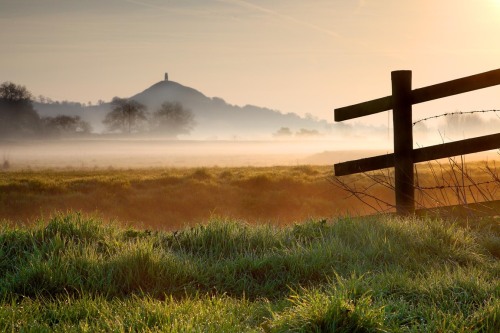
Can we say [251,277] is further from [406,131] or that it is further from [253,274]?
[406,131]

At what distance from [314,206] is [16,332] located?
52.3ft

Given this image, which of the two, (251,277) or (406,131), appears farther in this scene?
(406,131)

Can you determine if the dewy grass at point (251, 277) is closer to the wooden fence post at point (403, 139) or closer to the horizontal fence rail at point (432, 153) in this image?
the wooden fence post at point (403, 139)

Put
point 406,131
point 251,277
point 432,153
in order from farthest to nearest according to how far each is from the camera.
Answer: point 406,131 < point 432,153 < point 251,277

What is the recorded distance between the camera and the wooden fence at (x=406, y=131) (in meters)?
7.78

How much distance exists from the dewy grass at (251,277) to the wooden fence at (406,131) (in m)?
0.71

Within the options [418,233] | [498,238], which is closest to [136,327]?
[418,233]

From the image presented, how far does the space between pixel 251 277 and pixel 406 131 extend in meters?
3.57

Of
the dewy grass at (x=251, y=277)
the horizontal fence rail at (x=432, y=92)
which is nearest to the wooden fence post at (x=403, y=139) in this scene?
Answer: the horizontal fence rail at (x=432, y=92)

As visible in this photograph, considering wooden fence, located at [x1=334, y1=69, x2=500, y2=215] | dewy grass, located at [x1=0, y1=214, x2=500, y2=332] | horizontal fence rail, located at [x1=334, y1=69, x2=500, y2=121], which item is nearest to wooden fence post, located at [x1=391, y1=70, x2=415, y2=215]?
wooden fence, located at [x1=334, y1=69, x2=500, y2=215]

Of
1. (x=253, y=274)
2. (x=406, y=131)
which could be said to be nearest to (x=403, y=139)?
(x=406, y=131)

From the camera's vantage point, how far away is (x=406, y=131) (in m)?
8.20

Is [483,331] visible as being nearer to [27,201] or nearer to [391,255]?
[391,255]

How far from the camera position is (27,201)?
2023 centimetres
